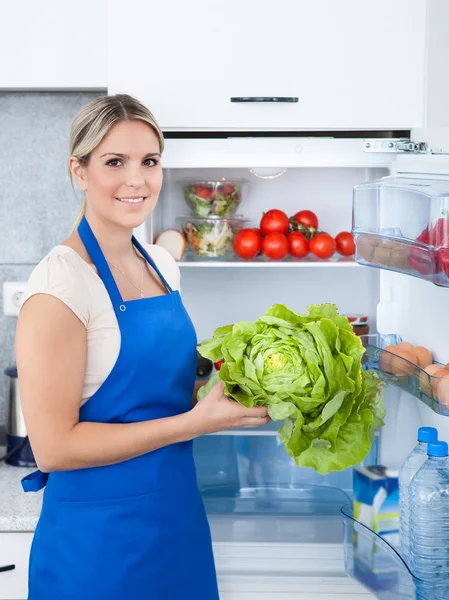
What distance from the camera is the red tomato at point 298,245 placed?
2023 millimetres

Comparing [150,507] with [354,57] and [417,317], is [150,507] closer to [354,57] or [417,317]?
[417,317]

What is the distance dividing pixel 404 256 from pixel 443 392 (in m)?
0.22

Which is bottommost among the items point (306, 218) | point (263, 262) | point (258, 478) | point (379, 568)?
point (258, 478)

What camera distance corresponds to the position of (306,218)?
6.84ft

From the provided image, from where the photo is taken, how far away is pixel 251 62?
5.79 ft

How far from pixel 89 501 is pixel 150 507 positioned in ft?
0.35

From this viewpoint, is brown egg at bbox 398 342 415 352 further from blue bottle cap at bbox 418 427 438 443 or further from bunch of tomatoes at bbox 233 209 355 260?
bunch of tomatoes at bbox 233 209 355 260

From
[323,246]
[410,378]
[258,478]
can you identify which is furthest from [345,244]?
[410,378]

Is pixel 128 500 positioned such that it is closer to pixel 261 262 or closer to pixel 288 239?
pixel 261 262

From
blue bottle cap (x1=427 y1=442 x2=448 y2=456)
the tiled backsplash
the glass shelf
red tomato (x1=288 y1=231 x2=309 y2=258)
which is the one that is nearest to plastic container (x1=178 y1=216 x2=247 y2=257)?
the glass shelf

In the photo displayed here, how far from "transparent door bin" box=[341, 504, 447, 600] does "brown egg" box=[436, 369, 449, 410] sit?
0.78ft

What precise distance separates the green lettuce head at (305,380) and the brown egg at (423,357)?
251 mm

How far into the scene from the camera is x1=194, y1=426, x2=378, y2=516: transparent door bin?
2.01 metres

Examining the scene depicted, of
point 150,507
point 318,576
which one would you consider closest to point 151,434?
point 150,507
